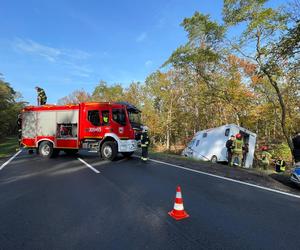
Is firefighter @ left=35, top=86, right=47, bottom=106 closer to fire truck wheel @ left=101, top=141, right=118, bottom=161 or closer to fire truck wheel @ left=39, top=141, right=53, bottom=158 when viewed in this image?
fire truck wheel @ left=39, top=141, right=53, bottom=158

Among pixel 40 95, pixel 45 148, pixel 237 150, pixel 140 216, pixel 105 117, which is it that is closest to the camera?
pixel 140 216

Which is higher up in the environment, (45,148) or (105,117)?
(105,117)

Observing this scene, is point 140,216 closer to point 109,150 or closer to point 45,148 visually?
point 109,150

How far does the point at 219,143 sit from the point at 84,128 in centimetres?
1068

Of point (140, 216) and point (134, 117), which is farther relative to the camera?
point (134, 117)

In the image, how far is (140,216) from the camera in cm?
475

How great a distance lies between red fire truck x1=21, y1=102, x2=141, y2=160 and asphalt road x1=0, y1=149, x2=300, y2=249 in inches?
206

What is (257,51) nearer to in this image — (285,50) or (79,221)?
(285,50)

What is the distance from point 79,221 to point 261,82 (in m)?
23.5

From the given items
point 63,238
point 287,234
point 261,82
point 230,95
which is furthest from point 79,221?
point 261,82

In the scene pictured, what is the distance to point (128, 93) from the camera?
52.0 meters

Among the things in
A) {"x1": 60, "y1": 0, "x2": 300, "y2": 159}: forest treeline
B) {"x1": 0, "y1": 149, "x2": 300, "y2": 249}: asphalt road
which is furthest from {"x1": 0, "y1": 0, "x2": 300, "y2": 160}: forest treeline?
{"x1": 0, "y1": 149, "x2": 300, "y2": 249}: asphalt road

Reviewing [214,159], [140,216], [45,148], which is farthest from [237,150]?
[45,148]

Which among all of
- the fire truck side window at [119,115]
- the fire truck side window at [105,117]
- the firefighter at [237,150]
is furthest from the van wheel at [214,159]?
the fire truck side window at [105,117]
